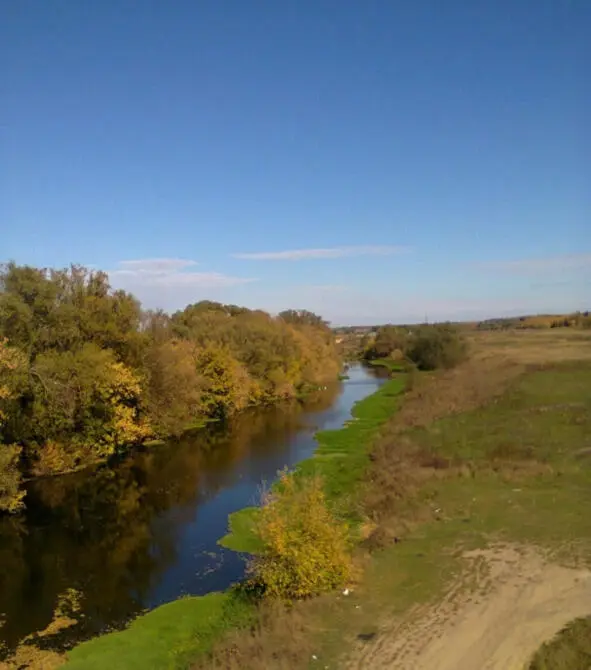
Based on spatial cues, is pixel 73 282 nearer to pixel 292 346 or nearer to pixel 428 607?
pixel 428 607

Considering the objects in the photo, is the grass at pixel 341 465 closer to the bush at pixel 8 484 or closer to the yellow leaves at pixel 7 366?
the bush at pixel 8 484

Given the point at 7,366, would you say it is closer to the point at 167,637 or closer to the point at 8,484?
the point at 8,484

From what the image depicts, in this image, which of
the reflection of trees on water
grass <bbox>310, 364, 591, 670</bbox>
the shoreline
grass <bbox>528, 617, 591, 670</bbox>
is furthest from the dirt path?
the reflection of trees on water

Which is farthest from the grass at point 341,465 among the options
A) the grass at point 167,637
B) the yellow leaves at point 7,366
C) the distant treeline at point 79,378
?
the yellow leaves at point 7,366

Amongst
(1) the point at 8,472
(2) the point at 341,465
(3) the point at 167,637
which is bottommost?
(3) the point at 167,637

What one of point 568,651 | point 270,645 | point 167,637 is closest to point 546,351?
point 568,651

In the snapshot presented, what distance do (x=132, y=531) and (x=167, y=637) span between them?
10980mm

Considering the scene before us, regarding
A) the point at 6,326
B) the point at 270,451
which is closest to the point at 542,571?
the point at 270,451

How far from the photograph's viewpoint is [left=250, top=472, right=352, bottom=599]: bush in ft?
57.5

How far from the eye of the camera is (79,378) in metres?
38.3

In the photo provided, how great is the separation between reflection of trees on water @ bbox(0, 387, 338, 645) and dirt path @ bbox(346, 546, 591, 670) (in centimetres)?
874

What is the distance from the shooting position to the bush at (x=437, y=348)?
94.3 metres

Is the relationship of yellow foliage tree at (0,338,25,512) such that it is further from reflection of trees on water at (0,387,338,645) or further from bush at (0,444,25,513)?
reflection of trees on water at (0,387,338,645)

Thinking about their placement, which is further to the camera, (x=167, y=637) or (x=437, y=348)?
(x=437, y=348)
